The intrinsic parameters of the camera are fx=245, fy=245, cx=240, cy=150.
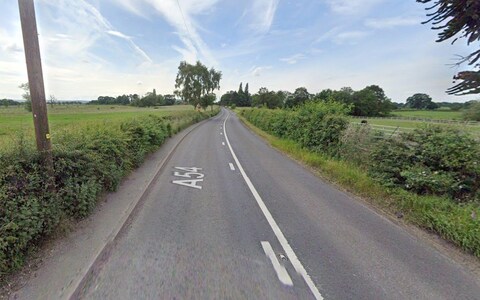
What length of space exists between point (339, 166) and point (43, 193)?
7662 millimetres

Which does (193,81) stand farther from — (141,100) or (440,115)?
(141,100)

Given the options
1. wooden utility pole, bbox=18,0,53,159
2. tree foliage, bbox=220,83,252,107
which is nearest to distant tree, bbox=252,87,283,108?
tree foliage, bbox=220,83,252,107

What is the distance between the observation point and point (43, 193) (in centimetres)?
357

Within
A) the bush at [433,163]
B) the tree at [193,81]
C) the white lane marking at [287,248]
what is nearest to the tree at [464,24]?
the bush at [433,163]

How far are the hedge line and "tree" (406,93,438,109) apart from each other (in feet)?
373

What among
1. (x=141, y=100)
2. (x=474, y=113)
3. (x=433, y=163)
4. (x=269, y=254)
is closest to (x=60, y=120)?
(x=269, y=254)

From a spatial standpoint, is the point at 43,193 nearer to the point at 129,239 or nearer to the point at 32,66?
the point at 129,239

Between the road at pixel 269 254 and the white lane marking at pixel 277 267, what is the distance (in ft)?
0.04

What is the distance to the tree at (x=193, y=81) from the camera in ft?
149

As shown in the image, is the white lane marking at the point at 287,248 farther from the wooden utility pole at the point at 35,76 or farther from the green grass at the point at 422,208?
the wooden utility pole at the point at 35,76

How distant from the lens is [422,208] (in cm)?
476

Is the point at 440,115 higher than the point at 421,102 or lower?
lower

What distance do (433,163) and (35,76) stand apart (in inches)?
309

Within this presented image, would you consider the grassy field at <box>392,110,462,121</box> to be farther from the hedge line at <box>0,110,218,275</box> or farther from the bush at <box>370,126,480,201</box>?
the hedge line at <box>0,110,218,275</box>
